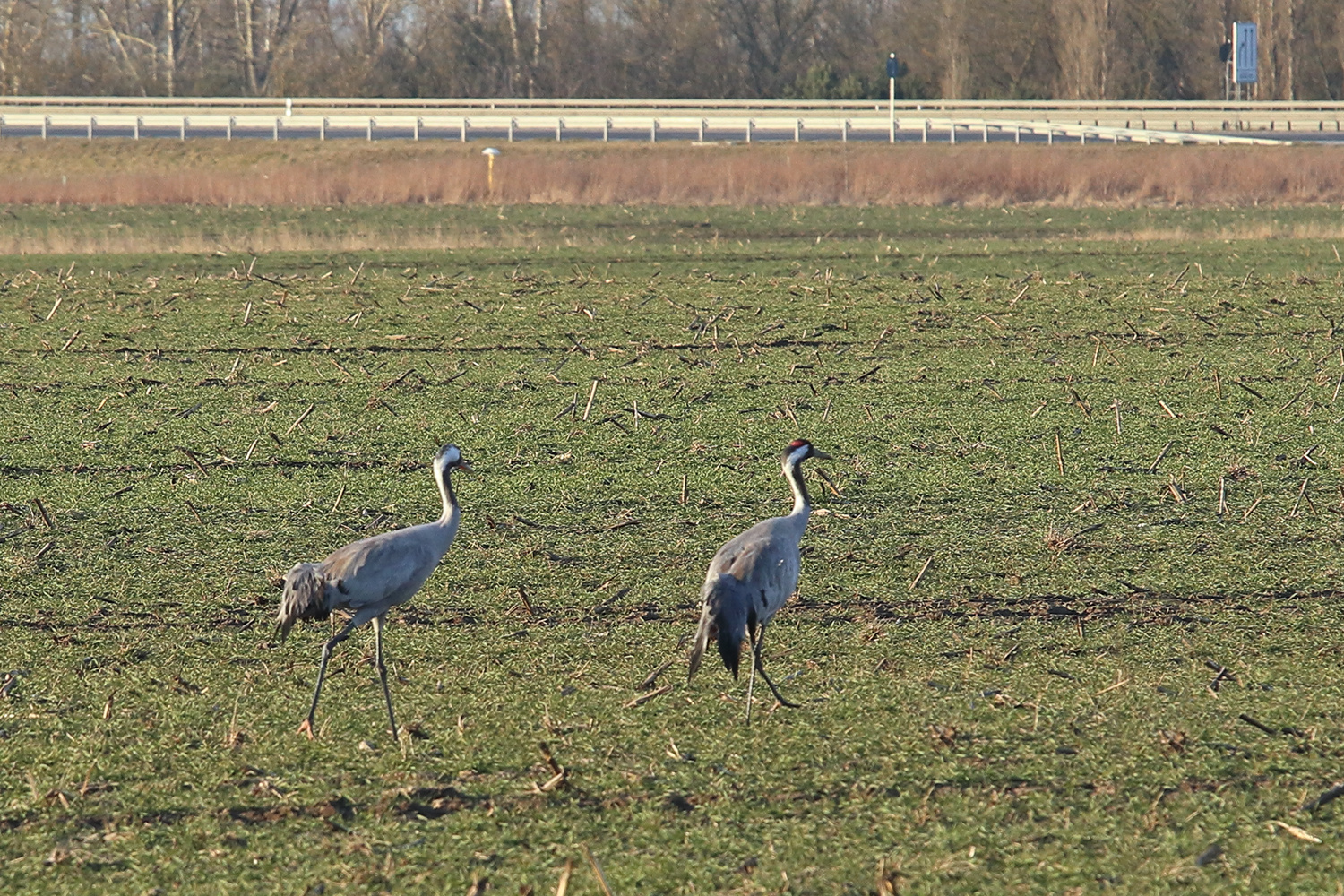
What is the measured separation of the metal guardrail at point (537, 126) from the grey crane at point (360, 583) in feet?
139

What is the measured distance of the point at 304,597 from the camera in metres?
6.34

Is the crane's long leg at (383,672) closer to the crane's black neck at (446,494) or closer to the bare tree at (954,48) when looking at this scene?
the crane's black neck at (446,494)

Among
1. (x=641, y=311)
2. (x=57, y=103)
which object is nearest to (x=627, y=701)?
(x=641, y=311)

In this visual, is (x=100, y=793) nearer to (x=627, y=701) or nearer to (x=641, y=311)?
(x=627, y=701)

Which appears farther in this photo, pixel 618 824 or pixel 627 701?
pixel 627 701

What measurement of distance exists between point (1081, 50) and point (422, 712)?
203 ft

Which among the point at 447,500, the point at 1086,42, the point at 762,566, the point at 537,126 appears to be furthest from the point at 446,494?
the point at 1086,42

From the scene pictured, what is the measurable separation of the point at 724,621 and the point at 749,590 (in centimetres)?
28

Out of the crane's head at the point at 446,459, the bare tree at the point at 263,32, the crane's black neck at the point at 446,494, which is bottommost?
the crane's black neck at the point at 446,494

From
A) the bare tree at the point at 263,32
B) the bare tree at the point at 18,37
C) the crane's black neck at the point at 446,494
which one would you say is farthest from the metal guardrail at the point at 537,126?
the crane's black neck at the point at 446,494

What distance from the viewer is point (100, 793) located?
562 cm

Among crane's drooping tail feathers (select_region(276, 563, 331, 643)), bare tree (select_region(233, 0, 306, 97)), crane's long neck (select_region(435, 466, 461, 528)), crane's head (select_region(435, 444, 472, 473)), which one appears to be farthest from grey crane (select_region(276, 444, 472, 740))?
bare tree (select_region(233, 0, 306, 97))

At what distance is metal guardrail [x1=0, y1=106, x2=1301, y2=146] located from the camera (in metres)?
49.4

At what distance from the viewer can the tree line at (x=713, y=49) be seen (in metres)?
64.3
